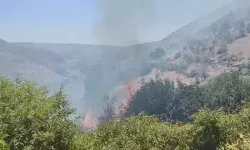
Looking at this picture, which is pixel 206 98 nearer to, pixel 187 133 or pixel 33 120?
pixel 187 133

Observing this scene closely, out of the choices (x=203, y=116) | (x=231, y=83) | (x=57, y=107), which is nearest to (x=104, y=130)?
(x=203, y=116)

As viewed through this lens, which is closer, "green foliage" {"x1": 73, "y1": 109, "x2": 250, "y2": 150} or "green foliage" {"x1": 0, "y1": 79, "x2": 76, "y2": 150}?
"green foliage" {"x1": 0, "y1": 79, "x2": 76, "y2": 150}

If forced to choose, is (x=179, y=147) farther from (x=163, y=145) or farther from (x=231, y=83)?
(x=231, y=83)

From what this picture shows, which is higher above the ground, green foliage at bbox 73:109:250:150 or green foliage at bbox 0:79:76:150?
green foliage at bbox 0:79:76:150

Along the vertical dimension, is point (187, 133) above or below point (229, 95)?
below

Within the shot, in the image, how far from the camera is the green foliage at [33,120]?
95.5 feet

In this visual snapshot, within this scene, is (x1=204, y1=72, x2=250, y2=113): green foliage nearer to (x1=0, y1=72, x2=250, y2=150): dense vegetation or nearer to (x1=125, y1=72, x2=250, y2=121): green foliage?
(x1=125, y1=72, x2=250, y2=121): green foliage

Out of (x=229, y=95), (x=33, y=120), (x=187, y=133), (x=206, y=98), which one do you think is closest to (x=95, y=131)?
(x=187, y=133)

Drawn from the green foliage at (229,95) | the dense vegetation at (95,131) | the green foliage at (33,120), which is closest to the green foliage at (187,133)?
the dense vegetation at (95,131)

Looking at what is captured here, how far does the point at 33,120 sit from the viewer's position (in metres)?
30.5

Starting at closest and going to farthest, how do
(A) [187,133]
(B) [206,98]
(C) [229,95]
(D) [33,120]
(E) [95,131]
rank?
(D) [33,120]
(E) [95,131]
(A) [187,133]
(C) [229,95]
(B) [206,98]

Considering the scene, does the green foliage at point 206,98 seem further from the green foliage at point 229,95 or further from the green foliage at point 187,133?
the green foliage at point 187,133

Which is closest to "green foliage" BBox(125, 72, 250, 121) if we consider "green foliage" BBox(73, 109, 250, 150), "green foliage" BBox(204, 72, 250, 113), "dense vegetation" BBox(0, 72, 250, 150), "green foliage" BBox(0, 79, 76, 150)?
"green foliage" BBox(204, 72, 250, 113)

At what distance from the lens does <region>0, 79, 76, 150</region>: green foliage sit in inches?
1145
